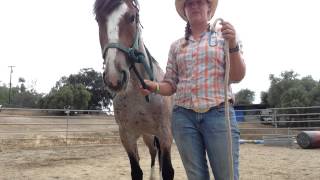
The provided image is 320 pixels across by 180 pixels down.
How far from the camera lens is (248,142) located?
39.9ft

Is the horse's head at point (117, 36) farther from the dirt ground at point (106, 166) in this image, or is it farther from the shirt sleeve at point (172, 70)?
the dirt ground at point (106, 166)

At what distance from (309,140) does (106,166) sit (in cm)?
563

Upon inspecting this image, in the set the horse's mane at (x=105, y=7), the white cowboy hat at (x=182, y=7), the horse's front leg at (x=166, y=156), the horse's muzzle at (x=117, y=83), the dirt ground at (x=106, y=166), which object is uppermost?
the horse's mane at (x=105, y=7)

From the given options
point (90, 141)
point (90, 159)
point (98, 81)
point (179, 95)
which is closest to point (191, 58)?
point (179, 95)

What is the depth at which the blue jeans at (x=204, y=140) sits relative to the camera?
1925 millimetres

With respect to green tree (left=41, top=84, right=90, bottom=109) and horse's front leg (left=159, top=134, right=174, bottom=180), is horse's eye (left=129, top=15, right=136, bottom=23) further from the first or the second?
green tree (left=41, top=84, right=90, bottom=109)

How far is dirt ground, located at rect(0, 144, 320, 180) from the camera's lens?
5.85m

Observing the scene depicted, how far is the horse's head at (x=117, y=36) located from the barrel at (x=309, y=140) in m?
8.06

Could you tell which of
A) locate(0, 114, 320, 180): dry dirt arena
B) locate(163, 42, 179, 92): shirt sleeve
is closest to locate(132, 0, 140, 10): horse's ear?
locate(163, 42, 179, 92): shirt sleeve

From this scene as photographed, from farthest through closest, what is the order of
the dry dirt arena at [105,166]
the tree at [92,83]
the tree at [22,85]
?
1. the tree at [22,85]
2. the tree at [92,83]
3. the dry dirt arena at [105,166]

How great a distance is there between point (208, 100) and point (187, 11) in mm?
526

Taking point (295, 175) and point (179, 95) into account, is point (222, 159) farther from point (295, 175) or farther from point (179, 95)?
point (295, 175)

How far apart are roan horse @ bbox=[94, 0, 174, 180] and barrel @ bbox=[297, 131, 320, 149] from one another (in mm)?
6267

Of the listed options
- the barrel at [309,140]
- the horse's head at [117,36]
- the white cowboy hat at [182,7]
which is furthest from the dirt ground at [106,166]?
the white cowboy hat at [182,7]
